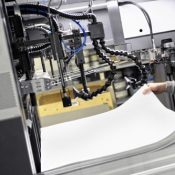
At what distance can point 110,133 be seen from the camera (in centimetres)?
178

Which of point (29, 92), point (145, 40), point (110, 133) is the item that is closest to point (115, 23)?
point (110, 133)

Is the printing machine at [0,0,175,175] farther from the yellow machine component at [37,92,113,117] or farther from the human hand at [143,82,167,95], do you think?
the yellow machine component at [37,92,113,117]

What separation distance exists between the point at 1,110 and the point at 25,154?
0.15 meters

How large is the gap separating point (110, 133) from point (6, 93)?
43.1 inches

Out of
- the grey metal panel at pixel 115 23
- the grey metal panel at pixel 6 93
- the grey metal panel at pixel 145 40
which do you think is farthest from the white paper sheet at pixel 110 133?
the grey metal panel at pixel 145 40

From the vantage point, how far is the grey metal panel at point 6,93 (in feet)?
2.59

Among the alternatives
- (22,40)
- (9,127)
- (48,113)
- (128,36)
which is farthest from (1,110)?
(128,36)

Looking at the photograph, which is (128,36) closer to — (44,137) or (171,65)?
(171,65)

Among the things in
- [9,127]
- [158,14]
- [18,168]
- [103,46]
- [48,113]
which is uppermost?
[158,14]

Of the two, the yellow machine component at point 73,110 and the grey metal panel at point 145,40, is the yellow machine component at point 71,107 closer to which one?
the yellow machine component at point 73,110

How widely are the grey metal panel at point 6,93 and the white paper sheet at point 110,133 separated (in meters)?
0.64

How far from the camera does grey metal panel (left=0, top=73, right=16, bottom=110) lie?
79 centimetres

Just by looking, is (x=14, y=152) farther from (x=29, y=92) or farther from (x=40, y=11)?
(x=40, y=11)

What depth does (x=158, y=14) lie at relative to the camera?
4449 millimetres
